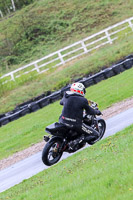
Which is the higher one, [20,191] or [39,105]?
[20,191]

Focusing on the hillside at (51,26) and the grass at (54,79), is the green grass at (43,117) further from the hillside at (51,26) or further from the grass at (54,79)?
the hillside at (51,26)

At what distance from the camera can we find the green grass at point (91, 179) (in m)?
5.36

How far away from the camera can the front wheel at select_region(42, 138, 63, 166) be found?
9.41m

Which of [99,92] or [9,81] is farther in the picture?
[9,81]

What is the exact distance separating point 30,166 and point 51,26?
44624 mm

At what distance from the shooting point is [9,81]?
29.1 meters

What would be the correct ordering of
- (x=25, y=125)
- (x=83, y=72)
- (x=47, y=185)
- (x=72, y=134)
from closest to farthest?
1. (x=47, y=185)
2. (x=72, y=134)
3. (x=25, y=125)
4. (x=83, y=72)

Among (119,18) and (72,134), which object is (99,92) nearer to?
(72,134)

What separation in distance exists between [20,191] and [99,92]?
12806mm

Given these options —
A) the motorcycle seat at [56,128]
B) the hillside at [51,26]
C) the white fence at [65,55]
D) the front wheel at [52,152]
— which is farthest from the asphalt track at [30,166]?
the hillside at [51,26]

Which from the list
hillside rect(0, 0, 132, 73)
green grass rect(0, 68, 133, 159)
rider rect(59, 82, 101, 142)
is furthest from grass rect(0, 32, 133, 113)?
hillside rect(0, 0, 132, 73)

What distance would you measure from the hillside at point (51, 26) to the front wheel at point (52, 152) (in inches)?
1435

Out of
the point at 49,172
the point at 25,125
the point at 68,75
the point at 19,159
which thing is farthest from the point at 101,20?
the point at 49,172

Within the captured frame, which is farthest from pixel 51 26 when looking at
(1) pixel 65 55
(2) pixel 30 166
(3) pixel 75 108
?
(3) pixel 75 108
